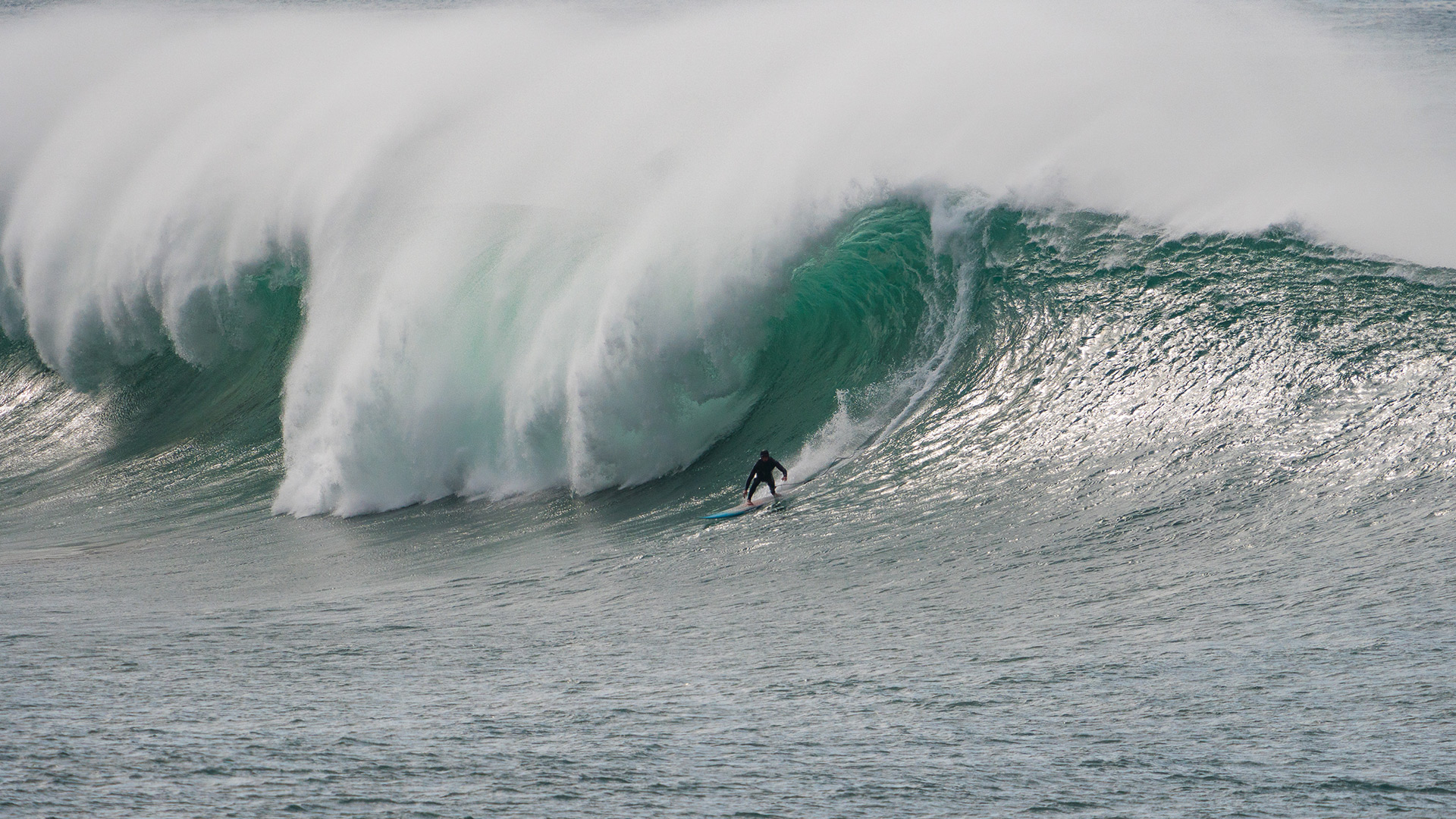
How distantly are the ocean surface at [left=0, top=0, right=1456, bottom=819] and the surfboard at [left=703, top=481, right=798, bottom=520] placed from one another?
0.96ft

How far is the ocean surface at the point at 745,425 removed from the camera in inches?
204

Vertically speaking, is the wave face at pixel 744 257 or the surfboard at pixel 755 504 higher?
the wave face at pixel 744 257

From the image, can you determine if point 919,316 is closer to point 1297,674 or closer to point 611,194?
point 611,194

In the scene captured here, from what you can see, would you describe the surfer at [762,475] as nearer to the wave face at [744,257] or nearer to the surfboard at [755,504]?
the surfboard at [755,504]

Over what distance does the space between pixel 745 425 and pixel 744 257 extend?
2.01m

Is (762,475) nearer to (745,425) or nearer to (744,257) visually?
(745,425)

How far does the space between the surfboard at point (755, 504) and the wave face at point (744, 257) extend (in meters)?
0.59

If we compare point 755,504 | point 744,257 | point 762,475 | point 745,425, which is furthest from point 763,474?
point 744,257

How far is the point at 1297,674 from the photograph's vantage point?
5.52 m

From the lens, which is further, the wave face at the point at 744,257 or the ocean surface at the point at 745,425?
the wave face at the point at 744,257

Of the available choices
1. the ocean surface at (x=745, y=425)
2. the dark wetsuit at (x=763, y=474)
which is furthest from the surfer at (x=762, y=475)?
the ocean surface at (x=745, y=425)

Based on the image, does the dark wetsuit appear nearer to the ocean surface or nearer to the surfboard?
the surfboard

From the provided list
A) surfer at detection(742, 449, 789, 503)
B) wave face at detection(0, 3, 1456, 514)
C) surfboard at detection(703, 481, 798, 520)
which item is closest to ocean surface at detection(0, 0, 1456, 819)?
wave face at detection(0, 3, 1456, 514)

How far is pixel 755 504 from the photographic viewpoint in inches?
422
